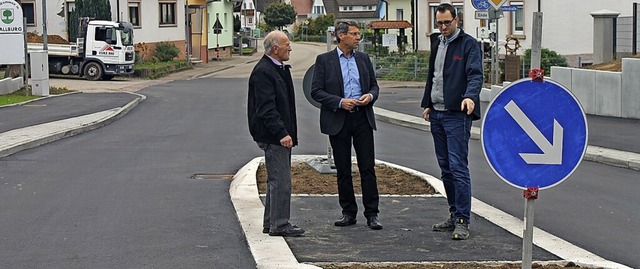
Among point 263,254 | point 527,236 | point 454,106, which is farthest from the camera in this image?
point 454,106

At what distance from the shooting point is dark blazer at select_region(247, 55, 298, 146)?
27.0 ft

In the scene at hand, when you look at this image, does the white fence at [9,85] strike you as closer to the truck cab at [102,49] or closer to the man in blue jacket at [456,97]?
the truck cab at [102,49]

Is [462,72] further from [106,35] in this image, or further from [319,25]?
[319,25]

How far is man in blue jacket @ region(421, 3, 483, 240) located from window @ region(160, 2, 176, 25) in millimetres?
48787

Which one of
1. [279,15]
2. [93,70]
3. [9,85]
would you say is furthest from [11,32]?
[279,15]

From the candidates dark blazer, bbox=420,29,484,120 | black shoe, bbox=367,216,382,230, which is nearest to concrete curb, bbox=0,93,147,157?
black shoe, bbox=367,216,382,230

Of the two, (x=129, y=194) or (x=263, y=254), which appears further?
(x=129, y=194)

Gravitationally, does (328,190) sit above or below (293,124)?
below

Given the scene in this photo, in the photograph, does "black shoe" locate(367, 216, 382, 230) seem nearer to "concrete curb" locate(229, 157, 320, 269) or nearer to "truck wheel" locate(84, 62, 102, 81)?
"concrete curb" locate(229, 157, 320, 269)

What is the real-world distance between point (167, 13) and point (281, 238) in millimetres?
49975

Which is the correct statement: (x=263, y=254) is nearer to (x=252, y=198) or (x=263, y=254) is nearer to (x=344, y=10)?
(x=252, y=198)

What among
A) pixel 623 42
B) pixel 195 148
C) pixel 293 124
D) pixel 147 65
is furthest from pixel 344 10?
pixel 293 124

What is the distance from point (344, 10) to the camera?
12288cm

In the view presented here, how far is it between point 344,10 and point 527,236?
118064mm
